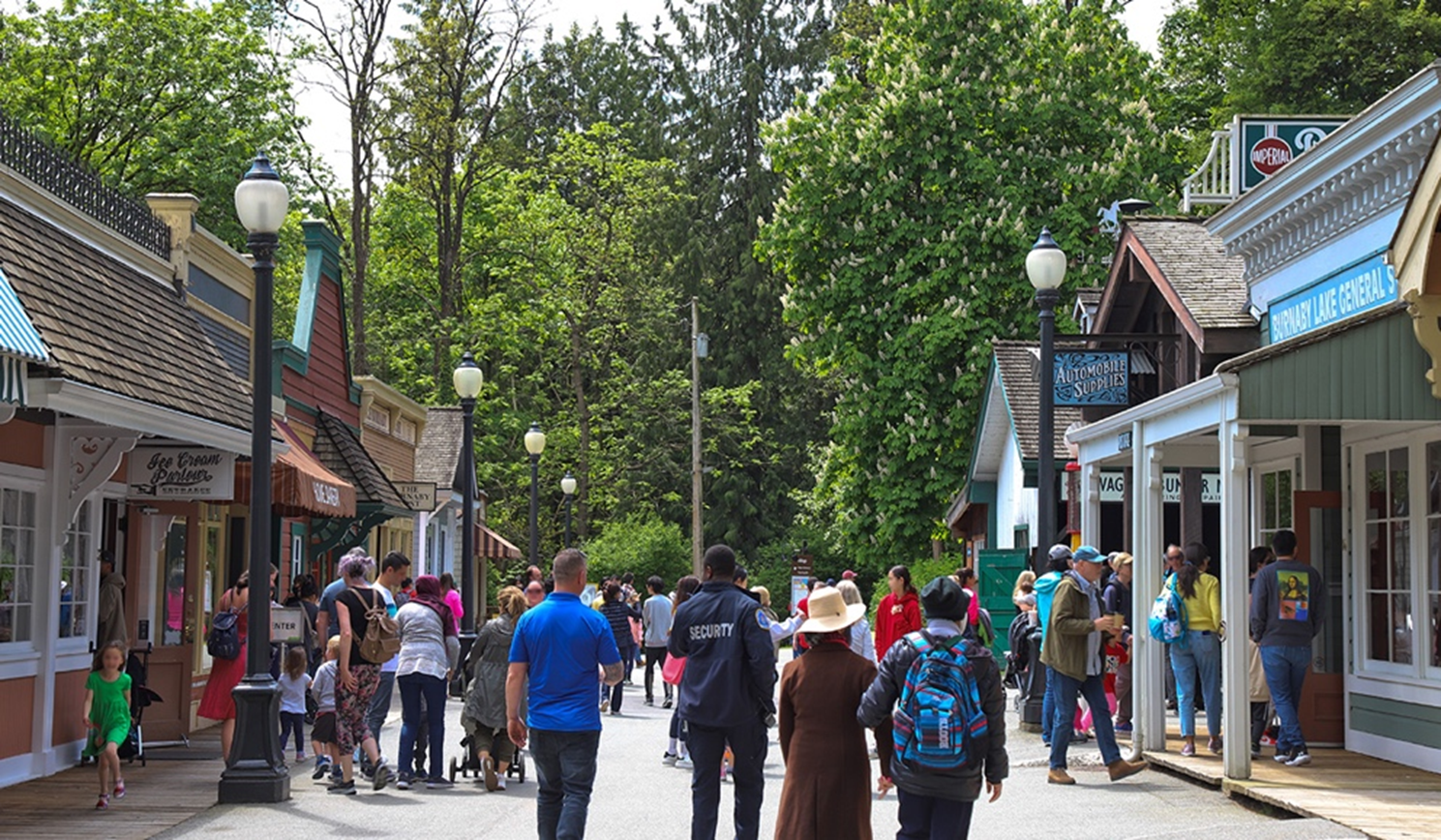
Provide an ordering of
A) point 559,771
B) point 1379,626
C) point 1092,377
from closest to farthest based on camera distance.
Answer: point 559,771, point 1379,626, point 1092,377

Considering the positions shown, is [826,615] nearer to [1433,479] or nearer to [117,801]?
[117,801]

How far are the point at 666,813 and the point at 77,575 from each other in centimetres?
624

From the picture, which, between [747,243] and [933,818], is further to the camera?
[747,243]

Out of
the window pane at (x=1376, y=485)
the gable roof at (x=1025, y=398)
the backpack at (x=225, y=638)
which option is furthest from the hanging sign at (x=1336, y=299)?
the gable roof at (x=1025, y=398)

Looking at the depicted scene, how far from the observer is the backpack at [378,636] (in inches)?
560

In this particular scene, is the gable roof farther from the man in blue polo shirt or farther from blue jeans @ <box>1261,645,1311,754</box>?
the man in blue polo shirt

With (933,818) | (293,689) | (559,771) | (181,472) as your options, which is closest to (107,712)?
(293,689)

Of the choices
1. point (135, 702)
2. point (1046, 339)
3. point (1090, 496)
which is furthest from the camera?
point (1046, 339)

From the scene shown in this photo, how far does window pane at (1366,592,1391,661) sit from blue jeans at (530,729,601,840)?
793cm

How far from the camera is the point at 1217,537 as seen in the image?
981 inches

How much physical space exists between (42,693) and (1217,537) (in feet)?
52.8

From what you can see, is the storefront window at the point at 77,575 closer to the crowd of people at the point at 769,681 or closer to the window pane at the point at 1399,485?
the crowd of people at the point at 769,681

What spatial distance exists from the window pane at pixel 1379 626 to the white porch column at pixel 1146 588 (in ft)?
5.87

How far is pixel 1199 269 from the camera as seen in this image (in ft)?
72.0
